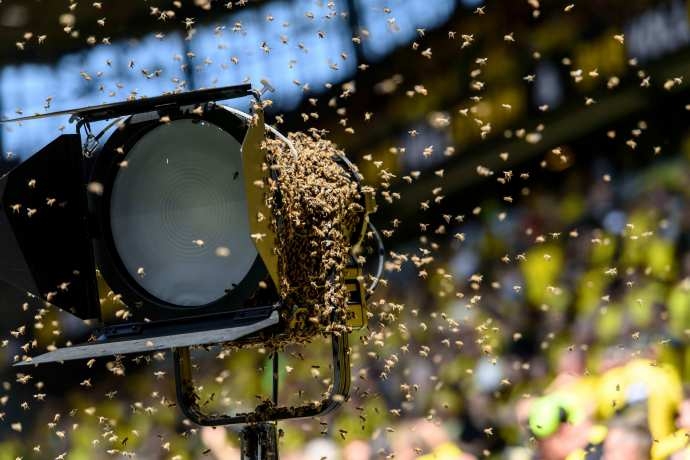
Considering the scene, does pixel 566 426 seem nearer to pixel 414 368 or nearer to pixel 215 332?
pixel 414 368

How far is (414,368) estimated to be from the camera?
2.78 metres

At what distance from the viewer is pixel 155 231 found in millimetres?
1752

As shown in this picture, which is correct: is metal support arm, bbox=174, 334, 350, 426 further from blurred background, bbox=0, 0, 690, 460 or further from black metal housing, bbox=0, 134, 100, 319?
blurred background, bbox=0, 0, 690, 460

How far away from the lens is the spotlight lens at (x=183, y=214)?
1672mm

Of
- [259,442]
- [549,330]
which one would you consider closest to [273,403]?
A: [259,442]

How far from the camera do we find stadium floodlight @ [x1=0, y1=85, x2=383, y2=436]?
1649 millimetres

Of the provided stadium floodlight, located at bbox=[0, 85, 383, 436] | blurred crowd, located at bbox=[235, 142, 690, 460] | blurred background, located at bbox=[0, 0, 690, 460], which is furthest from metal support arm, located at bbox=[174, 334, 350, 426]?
blurred crowd, located at bbox=[235, 142, 690, 460]

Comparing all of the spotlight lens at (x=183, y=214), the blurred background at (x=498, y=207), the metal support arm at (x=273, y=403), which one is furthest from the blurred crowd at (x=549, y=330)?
the spotlight lens at (x=183, y=214)

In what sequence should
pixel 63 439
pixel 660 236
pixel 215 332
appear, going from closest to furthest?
pixel 215 332 → pixel 660 236 → pixel 63 439

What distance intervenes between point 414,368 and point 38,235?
126cm

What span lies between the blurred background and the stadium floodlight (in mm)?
786

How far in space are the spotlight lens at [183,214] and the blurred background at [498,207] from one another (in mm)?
797

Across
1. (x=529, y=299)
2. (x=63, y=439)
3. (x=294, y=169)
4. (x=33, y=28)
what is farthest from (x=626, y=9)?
(x=63, y=439)

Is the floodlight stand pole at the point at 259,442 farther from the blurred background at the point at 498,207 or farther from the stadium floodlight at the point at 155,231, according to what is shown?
the blurred background at the point at 498,207
